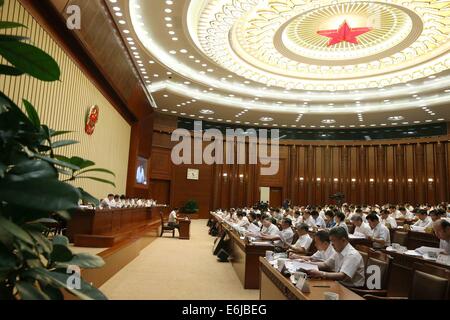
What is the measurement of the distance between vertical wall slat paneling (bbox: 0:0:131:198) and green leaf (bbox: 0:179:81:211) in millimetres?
2792

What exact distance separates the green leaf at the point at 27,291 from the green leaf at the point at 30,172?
0.91ft

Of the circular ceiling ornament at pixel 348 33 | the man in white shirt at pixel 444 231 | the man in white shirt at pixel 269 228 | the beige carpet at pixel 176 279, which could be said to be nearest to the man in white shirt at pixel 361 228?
the man in white shirt at pixel 269 228

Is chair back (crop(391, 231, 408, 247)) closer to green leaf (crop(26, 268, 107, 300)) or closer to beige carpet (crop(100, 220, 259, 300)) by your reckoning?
beige carpet (crop(100, 220, 259, 300))

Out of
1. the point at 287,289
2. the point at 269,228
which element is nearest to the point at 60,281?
the point at 287,289

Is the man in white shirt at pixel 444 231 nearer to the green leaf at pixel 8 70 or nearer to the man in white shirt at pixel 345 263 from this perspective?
the man in white shirt at pixel 345 263

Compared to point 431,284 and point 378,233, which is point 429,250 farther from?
point 431,284

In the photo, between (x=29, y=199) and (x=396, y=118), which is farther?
(x=396, y=118)

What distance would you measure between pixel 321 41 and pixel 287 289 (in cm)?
959

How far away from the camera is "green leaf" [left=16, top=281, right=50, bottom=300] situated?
0.83 meters

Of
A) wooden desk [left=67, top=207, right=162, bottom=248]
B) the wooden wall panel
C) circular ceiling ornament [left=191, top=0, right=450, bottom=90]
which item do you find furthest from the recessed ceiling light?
wooden desk [left=67, top=207, right=162, bottom=248]

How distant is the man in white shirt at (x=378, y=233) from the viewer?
5541mm

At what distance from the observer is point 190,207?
1692 cm

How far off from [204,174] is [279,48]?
9.49 m

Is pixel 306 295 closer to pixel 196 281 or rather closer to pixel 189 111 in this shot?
pixel 196 281
